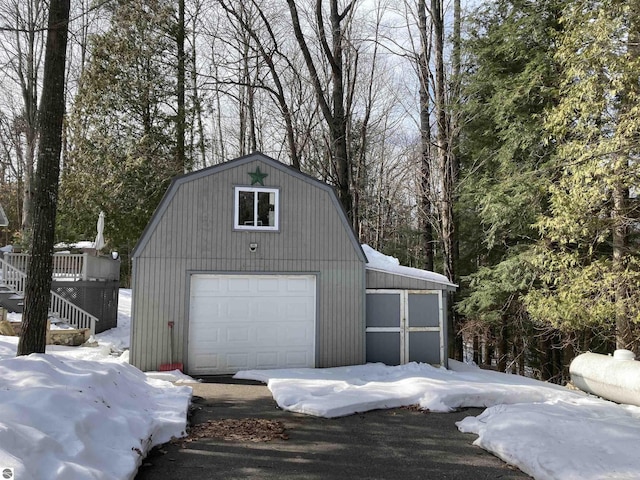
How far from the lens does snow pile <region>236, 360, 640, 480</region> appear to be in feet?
13.4

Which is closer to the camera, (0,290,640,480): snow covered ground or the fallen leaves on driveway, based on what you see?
(0,290,640,480): snow covered ground

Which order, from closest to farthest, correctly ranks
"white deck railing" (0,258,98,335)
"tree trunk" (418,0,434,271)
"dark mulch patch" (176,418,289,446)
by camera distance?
"dark mulch patch" (176,418,289,446) < "white deck railing" (0,258,98,335) < "tree trunk" (418,0,434,271)

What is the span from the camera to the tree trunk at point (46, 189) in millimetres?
6199

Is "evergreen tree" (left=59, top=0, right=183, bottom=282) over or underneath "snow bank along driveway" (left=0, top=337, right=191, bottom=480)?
over

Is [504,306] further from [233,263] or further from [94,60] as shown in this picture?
[94,60]

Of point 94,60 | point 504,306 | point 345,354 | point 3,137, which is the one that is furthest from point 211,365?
point 3,137

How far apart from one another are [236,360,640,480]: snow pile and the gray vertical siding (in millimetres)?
1244

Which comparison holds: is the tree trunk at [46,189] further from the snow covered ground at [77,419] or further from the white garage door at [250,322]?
the white garage door at [250,322]

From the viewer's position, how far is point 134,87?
16.5 m

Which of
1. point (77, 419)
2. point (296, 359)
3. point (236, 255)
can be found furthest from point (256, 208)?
point (77, 419)

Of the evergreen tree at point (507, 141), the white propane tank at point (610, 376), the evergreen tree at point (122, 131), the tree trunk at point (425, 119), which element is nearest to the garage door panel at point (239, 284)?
the white propane tank at point (610, 376)

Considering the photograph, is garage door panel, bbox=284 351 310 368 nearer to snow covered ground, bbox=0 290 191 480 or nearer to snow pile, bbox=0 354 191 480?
snow covered ground, bbox=0 290 191 480

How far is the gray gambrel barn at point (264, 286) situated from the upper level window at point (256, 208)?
0.02 metres

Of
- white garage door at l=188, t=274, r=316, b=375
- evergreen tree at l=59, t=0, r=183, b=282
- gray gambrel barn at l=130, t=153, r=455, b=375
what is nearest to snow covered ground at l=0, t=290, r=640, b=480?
white garage door at l=188, t=274, r=316, b=375
